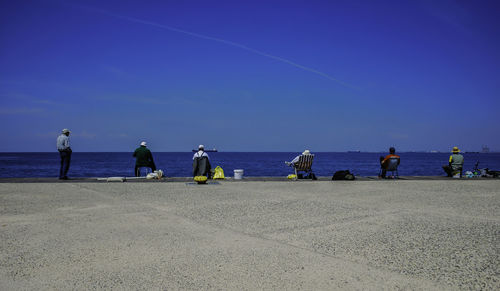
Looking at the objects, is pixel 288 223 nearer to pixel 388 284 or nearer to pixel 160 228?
pixel 160 228

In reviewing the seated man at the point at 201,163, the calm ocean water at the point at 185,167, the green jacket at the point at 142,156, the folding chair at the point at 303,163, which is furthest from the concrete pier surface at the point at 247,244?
the calm ocean water at the point at 185,167

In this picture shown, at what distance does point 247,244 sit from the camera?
4.84m

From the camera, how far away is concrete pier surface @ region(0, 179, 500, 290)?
140 inches

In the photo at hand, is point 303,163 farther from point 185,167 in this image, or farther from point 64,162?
point 185,167

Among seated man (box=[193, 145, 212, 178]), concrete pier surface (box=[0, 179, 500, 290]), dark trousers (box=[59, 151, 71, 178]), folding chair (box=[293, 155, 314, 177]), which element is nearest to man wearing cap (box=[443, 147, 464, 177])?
folding chair (box=[293, 155, 314, 177])

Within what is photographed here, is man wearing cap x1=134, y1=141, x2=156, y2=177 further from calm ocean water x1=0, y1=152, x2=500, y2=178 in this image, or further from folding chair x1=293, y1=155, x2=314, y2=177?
calm ocean water x1=0, y1=152, x2=500, y2=178

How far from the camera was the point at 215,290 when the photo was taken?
3273 millimetres

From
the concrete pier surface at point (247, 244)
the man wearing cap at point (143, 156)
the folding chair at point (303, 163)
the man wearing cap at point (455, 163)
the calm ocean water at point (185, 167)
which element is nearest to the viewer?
the concrete pier surface at point (247, 244)

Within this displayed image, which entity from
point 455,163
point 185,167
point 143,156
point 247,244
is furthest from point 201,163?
point 185,167

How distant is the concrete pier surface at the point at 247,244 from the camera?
3549 mm

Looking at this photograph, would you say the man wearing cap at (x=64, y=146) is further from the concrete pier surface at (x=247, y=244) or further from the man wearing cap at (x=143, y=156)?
the concrete pier surface at (x=247, y=244)

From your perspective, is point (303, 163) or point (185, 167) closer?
point (303, 163)

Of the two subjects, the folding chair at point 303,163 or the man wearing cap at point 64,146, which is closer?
the man wearing cap at point 64,146

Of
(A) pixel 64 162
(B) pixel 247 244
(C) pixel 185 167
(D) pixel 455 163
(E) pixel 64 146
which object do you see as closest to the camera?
(B) pixel 247 244
